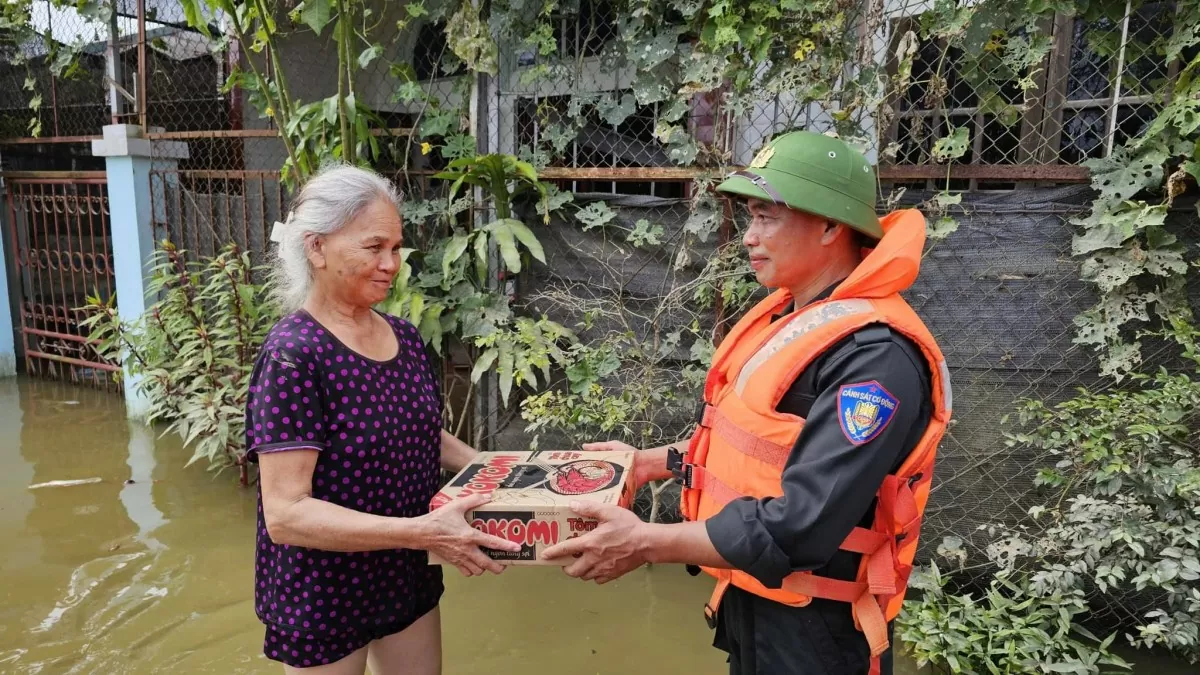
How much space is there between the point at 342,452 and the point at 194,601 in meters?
2.29

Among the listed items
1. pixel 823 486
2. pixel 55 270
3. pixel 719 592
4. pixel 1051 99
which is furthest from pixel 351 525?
pixel 55 270

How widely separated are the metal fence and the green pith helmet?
1.93m

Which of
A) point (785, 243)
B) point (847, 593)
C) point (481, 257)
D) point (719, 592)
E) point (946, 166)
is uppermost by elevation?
point (946, 166)

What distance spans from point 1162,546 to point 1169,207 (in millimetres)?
1243

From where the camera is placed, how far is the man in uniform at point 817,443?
1416 millimetres

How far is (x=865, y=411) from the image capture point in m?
1.40

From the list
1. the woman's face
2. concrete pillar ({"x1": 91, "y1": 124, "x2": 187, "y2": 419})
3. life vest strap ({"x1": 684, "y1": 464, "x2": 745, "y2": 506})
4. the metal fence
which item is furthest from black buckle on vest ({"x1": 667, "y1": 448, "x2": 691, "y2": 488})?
concrete pillar ({"x1": 91, "y1": 124, "x2": 187, "y2": 419})

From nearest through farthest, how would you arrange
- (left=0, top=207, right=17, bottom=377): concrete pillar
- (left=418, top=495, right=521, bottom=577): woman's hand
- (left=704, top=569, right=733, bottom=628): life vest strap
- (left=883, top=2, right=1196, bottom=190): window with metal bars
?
(left=418, top=495, right=521, bottom=577): woman's hand < (left=704, top=569, right=733, bottom=628): life vest strap < (left=883, top=2, right=1196, bottom=190): window with metal bars < (left=0, top=207, right=17, bottom=377): concrete pillar

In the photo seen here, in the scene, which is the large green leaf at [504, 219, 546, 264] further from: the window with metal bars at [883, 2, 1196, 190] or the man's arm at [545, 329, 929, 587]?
the man's arm at [545, 329, 929, 587]

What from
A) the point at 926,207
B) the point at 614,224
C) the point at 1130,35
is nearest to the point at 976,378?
the point at 926,207

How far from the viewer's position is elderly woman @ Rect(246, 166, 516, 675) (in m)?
1.64

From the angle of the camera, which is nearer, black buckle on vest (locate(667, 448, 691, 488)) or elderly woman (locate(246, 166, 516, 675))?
elderly woman (locate(246, 166, 516, 675))

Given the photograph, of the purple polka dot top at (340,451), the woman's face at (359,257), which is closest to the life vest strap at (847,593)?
the purple polka dot top at (340,451)

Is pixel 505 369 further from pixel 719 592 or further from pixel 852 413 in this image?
pixel 852 413
